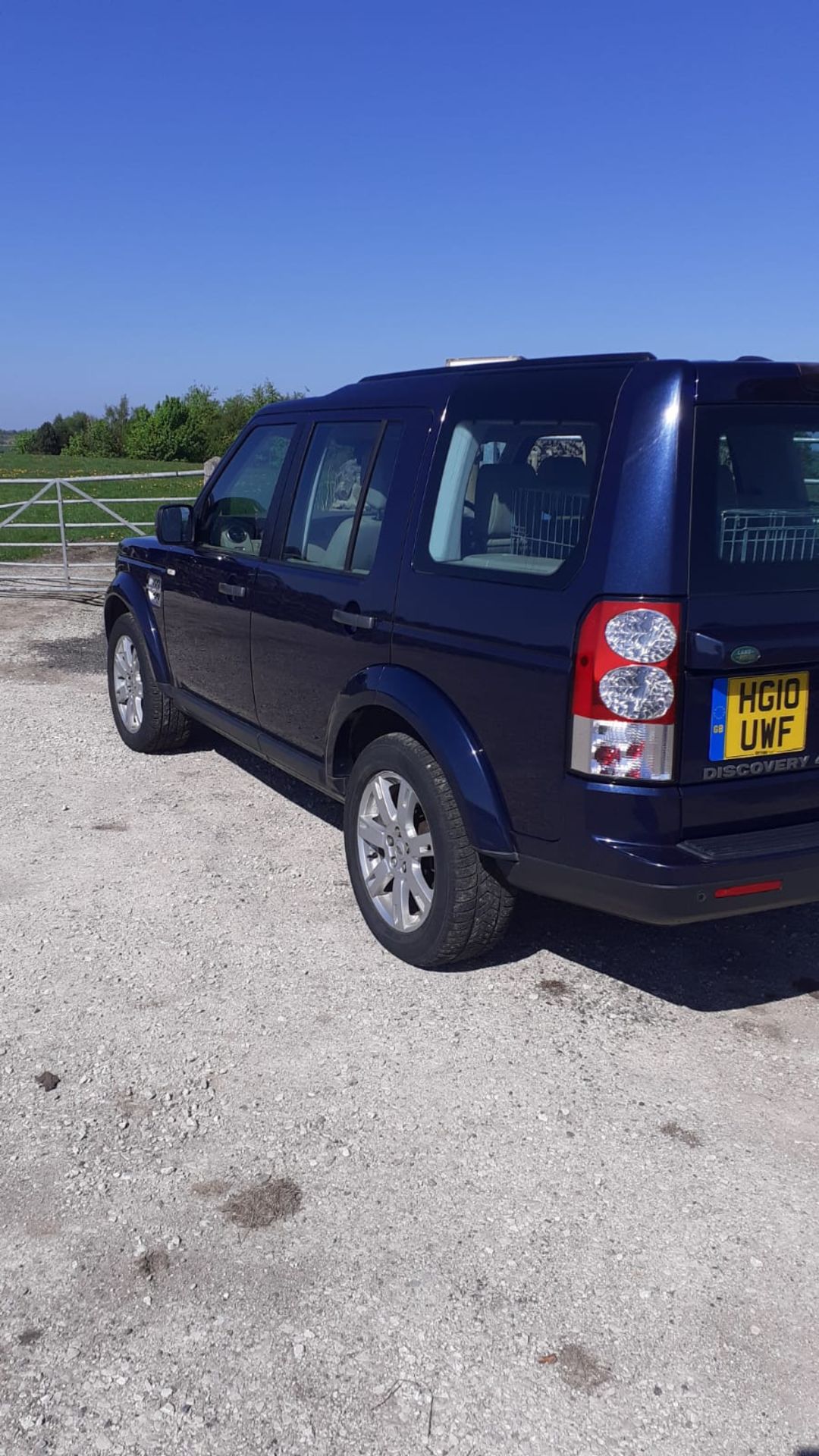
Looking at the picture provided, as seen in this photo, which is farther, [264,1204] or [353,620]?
[353,620]

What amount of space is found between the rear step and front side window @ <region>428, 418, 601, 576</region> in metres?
0.88

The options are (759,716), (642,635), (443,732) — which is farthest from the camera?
(443,732)

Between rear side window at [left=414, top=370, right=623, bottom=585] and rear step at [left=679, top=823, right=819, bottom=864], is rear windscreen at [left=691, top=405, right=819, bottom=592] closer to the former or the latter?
rear side window at [left=414, top=370, right=623, bottom=585]

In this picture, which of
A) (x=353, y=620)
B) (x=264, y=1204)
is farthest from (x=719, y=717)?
(x=264, y=1204)

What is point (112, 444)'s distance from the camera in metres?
73.1

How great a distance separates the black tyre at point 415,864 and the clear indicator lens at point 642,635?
910 mm

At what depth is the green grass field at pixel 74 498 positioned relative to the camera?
19797 mm

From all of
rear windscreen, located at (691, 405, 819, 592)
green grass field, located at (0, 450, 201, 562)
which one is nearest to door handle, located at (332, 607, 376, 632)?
rear windscreen, located at (691, 405, 819, 592)

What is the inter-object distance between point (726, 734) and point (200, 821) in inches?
125

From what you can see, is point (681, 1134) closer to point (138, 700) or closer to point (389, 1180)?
point (389, 1180)

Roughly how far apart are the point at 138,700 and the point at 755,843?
443 cm

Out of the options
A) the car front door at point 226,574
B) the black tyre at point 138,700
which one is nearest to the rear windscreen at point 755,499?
the car front door at point 226,574

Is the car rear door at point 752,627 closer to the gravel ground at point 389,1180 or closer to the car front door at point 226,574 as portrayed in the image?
the gravel ground at point 389,1180

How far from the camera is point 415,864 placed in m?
4.11
